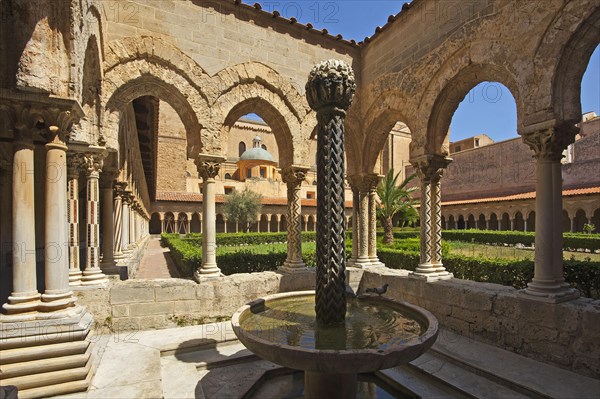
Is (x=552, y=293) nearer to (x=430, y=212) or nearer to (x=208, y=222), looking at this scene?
(x=430, y=212)

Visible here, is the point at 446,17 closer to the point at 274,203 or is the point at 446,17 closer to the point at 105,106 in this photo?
the point at 105,106

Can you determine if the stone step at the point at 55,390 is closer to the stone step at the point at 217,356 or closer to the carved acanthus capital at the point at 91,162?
the stone step at the point at 217,356

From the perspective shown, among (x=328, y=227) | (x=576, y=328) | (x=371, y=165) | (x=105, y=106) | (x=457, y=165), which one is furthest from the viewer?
(x=457, y=165)

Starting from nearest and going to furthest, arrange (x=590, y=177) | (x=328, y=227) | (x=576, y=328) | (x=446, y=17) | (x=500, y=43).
→ 1. (x=328, y=227)
2. (x=576, y=328)
3. (x=500, y=43)
4. (x=446, y=17)
5. (x=590, y=177)

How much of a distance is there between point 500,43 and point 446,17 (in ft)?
4.55

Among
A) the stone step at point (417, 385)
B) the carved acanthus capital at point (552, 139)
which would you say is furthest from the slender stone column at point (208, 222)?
the carved acanthus capital at point (552, 139)

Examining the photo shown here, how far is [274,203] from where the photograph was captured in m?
30.9

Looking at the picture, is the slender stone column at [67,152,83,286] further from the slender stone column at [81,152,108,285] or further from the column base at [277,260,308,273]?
the column base at [277,260,308,273]

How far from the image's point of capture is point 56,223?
11.7 feet

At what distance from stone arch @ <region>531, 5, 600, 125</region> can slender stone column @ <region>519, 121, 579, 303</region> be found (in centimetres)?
19

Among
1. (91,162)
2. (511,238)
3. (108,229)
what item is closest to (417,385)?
(91,162)

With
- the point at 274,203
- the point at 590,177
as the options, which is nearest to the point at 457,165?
the point at 590,177

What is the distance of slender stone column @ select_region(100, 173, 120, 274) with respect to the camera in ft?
23.1

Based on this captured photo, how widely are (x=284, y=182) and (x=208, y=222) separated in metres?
1.53
